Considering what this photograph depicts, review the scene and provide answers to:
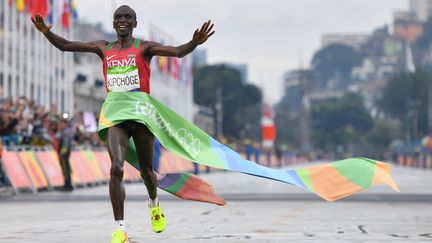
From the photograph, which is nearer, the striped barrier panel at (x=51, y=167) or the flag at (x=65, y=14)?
the striped barrier panel at (x=51, y=167)

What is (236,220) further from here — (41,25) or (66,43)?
(41,25)

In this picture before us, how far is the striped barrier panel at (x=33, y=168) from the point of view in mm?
24203

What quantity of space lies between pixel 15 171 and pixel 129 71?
1365 cm

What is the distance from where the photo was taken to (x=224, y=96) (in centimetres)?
15650

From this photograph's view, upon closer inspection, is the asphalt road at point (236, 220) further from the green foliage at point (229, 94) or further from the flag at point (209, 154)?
the green foliage at point (229, 94)

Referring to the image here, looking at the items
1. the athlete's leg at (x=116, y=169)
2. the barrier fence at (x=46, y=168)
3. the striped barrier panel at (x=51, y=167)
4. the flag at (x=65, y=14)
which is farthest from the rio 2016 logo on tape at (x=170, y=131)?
the flag at (x=65, y=14)

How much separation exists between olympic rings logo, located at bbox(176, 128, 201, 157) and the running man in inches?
11.9

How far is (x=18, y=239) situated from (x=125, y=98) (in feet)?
6.79

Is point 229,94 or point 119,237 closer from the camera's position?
point 119,237

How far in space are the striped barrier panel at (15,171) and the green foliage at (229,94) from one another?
126531 millimetres

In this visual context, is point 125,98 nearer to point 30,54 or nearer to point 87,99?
point 30,54

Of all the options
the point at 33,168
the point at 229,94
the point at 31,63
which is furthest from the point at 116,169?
the point at 229,94

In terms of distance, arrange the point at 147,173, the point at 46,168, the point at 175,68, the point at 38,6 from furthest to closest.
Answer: the point at 175,68
the point at 38,6
the point at 46,168
the point at 147,173

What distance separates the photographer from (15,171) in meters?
23.5
